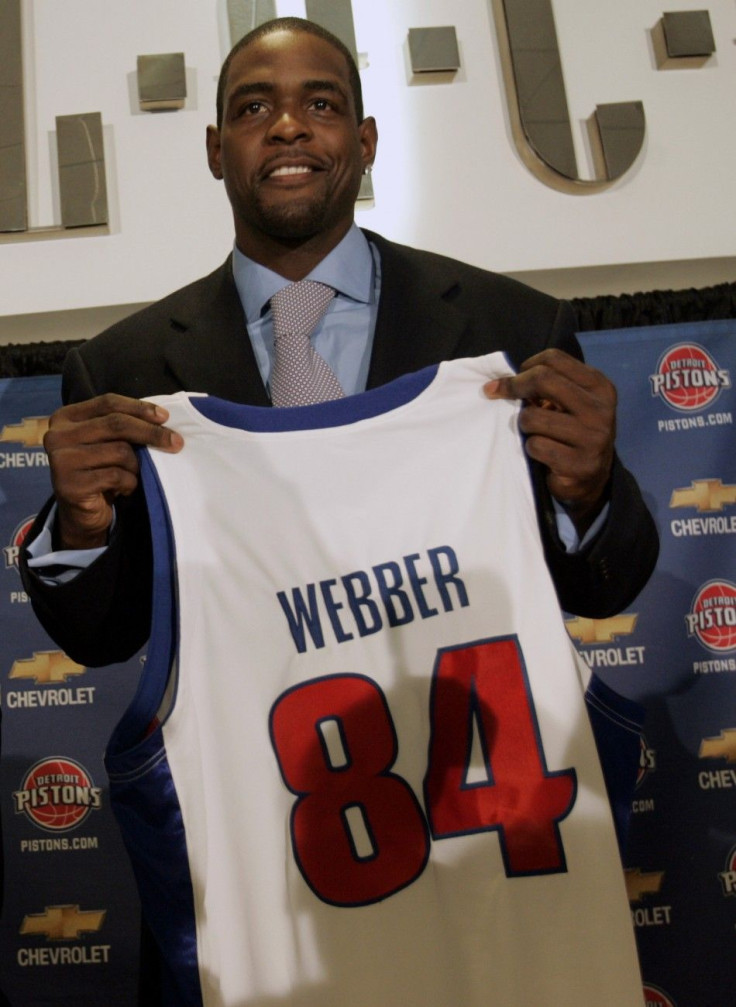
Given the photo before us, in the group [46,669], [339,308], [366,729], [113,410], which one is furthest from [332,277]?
[46,669]

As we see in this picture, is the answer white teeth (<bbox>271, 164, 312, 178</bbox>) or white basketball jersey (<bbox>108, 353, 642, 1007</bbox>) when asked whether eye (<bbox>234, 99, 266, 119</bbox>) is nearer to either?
white teeth (<bbox>271, 164, 312, 178</bbox>)

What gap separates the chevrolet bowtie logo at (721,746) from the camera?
211 centimetres

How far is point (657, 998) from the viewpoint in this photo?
6.65ft

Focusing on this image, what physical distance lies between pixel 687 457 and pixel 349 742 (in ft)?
4.55

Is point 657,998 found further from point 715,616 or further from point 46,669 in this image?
point 46,669

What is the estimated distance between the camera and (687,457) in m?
2.23

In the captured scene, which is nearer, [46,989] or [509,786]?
[509,786]

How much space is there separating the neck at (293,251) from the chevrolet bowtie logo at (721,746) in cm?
129

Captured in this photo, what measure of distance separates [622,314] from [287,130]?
3.70 feet

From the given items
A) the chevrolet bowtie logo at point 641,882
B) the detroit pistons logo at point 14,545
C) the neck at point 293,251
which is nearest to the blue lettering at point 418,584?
the neck at point 293,251

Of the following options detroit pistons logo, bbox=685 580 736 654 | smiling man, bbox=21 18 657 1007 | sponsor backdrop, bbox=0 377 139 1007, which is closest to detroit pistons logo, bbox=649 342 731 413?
detroit pistons logo, bbox=685 580 736 654

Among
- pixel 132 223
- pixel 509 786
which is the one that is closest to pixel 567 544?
pixel 509 786

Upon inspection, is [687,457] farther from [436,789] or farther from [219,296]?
[436,789]

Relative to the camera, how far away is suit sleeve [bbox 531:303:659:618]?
1.17 m
